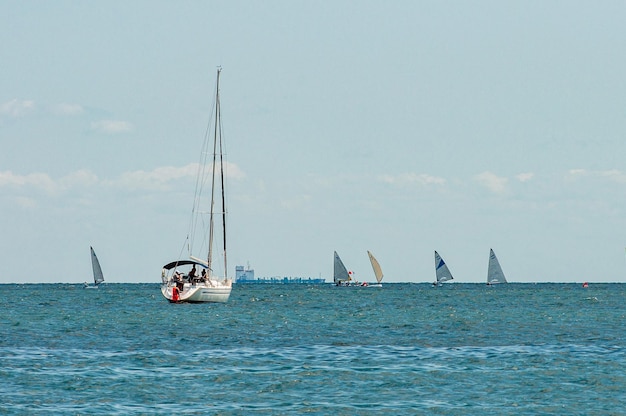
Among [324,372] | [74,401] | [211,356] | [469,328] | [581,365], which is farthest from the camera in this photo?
[469,328]

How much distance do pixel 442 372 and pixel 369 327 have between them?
31335 mm

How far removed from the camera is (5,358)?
48906 millimetres

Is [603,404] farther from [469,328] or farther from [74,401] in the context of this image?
[469,328]

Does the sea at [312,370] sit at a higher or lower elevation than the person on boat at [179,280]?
lower

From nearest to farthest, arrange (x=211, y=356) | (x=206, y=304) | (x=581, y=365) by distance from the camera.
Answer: (x=581, y=365)
(x=211, y=356)
(x=206, y=304)

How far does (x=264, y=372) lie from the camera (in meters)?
43.5

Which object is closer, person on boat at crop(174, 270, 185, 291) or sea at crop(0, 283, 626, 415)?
sea at crop(0, 283, 626, 415)

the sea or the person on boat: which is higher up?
the person on boat

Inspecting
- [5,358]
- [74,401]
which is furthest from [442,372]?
[5,358]

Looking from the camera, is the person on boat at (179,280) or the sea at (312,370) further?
the person on boat at (179,280)

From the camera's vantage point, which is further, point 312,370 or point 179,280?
point 179,280

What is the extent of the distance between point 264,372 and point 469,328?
107ft

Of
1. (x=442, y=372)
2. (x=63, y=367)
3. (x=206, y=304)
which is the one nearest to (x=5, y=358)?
(x=63, y=367)

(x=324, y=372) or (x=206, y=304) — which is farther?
(x=206, y=304)
